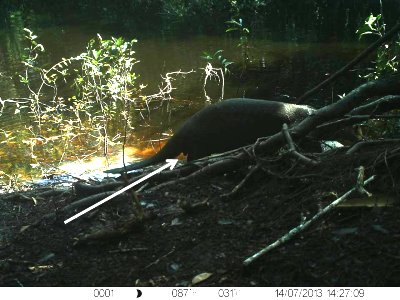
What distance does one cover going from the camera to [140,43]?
14602 mm

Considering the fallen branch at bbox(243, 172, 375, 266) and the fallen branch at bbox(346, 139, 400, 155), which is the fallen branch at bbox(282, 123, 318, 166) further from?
the fallen branch at bbox(243, 172, 375, 266)

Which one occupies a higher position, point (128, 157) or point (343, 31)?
point (343, 31)

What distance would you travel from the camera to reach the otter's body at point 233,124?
5016 millimetres

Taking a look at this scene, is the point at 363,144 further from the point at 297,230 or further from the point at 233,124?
the point at 233,124

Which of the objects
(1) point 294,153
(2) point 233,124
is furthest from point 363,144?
(2) point 233,124

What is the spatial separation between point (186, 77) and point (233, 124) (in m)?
5.63

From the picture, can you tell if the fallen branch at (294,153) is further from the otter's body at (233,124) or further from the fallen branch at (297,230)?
the otter's body at (233,124)

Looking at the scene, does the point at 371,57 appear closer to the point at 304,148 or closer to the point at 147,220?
the point at 304,148

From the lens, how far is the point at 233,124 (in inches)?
198

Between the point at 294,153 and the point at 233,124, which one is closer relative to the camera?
the point at 294,153

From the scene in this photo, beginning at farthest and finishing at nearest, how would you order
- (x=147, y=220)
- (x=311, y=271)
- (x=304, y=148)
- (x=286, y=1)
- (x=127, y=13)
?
(x=127, y=13)
(x=286, y=1)
(x=304, y=148)
(x=147, y=220)
(x=311, y=271)

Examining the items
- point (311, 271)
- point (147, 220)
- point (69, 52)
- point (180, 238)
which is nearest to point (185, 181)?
point (147, 220)

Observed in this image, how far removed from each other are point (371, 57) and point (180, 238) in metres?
8.43

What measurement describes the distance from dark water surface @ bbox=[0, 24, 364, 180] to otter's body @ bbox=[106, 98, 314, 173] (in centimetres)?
176
